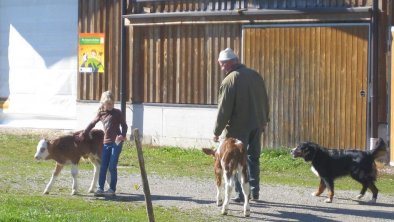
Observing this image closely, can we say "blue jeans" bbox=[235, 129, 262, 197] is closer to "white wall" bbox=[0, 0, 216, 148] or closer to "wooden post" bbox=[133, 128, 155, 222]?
"wooden post" bbox=[133, 128, 155, 222]

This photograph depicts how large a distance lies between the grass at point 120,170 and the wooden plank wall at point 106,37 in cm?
164

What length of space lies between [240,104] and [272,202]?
166cm

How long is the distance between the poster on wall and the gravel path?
6964 millimetres

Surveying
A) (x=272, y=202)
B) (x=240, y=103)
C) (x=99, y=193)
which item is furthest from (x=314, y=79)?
(x=99, y=193)

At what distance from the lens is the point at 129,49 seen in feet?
75.2

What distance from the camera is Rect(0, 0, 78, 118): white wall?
24719 millimetres

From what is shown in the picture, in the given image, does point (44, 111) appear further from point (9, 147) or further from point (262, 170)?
point (262, 170)

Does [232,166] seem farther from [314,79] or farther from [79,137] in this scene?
[314,79]

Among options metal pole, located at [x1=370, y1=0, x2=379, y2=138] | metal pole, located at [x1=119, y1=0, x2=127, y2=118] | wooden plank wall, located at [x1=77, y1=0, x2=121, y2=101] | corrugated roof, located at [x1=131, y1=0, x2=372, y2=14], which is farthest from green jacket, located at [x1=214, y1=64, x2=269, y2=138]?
wooden plank wall, located at [x1=77, y1=0, x2=121, y2=101]

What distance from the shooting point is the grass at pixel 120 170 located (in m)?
13.1

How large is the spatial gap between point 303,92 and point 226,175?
732cm

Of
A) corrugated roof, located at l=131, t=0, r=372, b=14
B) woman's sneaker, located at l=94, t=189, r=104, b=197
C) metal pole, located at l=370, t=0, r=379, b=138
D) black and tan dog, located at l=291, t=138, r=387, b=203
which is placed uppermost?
corrugated roof, located at l=131, t=0, r=372, b=14

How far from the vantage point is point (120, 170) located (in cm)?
1836

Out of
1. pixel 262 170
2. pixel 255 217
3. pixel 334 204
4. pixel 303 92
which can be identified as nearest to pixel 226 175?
pixel 255 217
